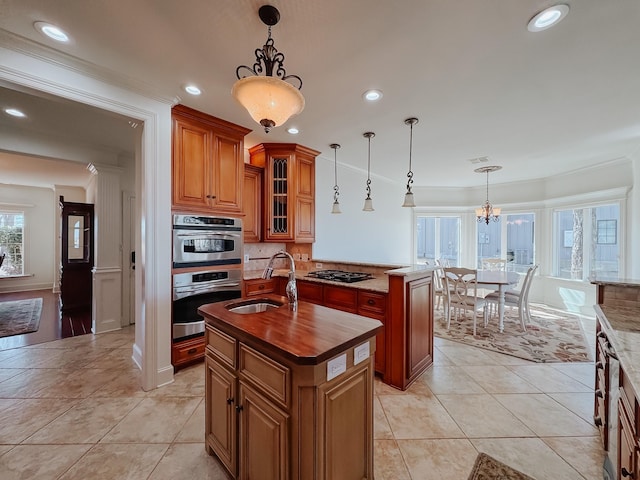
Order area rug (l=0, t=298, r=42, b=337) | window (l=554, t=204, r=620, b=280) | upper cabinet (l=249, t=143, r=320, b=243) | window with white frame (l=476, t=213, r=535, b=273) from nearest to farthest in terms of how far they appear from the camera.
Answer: upper cabinet (l=249, t=143, r=320, b=243), area rug (l=0, t=298, r=42, b=337), window (l=554, t=204, r=620, b=280), window with white frame (l=476, t=213, r=535, b=273)

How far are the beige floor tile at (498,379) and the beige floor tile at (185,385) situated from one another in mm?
2683

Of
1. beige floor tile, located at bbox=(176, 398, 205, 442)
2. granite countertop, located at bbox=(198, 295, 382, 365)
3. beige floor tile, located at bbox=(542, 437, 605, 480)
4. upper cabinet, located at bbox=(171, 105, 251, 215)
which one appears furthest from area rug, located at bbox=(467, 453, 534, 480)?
upper cabinet, located at bbox=(171, 105, 251, 215)

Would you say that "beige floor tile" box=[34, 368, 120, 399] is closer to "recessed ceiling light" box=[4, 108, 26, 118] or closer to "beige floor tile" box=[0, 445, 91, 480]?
"beige floor tile" box=[0, 445, 91, 480]

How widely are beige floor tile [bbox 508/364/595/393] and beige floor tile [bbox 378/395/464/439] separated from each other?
116cm

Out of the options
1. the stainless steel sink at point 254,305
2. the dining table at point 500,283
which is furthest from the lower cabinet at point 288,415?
the dining table at point 500,283

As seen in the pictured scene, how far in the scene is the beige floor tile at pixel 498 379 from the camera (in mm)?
2461

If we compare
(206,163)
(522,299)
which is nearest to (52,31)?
(206,163)

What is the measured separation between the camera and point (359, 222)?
521cm

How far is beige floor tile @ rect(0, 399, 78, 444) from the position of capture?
6.11ft

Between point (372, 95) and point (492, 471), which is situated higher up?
point (372, 95)

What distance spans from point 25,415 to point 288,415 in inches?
97.3

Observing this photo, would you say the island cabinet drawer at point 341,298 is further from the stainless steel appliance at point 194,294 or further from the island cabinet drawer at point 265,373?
the island cabinet drawer at point 265,373

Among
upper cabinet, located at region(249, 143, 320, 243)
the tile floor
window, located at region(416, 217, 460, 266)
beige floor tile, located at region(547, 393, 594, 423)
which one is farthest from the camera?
window, located at region(416, 217, 460, 266)

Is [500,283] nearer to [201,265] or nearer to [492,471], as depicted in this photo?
[492,471]
